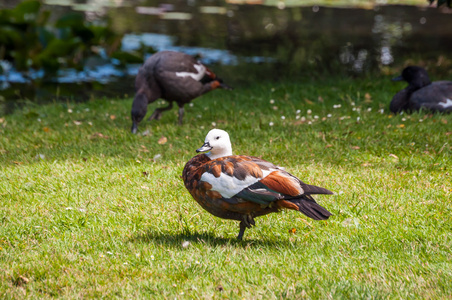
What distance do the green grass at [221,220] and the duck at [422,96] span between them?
28 cm

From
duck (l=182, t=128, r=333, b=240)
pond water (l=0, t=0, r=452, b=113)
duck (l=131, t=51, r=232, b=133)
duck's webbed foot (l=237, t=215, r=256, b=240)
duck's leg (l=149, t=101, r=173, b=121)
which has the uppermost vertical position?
duck (l=182, t=128, r=333, b=240)

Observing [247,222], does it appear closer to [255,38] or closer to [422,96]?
[422,96]

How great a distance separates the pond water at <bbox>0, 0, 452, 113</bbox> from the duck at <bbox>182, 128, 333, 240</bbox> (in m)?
7.07

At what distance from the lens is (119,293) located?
3.34m

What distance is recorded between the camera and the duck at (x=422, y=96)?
25.9ft

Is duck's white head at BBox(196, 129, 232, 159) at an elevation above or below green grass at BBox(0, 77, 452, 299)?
above

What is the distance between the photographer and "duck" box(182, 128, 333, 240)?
12.2ft

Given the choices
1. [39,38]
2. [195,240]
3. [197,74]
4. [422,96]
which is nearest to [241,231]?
[195,240]

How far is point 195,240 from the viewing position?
414 centimetres

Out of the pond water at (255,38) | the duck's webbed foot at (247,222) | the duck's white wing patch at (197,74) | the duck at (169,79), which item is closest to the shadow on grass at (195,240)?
the duck's webbed foot at (247,222)

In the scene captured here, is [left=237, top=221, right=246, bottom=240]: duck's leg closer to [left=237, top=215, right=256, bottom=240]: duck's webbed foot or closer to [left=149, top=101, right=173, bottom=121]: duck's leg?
[left=237, top=215, right=256, bottom=240]: duck's webbed foot

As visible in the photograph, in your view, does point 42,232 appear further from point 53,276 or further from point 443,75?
point 443,75

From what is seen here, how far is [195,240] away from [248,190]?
0.70m

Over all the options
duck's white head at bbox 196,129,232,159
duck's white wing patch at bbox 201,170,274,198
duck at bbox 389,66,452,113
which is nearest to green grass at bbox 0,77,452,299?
duck at bbox 389,66,452,113
